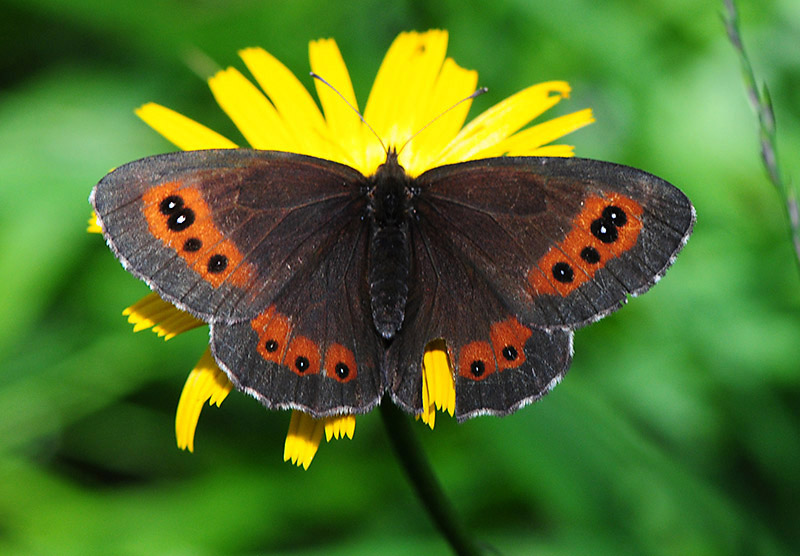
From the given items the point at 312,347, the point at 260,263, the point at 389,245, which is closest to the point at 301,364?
the point at 312,347

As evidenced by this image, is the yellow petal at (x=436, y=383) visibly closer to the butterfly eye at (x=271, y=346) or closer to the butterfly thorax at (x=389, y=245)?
the butterfly thorax at (x=389, y=245)

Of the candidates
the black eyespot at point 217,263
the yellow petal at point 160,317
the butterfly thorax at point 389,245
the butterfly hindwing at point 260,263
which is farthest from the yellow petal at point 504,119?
the yellow petal at point 160,317

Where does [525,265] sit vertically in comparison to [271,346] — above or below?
above

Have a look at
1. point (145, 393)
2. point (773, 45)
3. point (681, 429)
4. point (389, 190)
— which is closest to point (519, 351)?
point (389, 190)

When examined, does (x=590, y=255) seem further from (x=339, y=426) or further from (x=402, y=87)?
(x=402, y=87)

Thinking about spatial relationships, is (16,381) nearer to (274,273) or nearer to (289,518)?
(289,518)
